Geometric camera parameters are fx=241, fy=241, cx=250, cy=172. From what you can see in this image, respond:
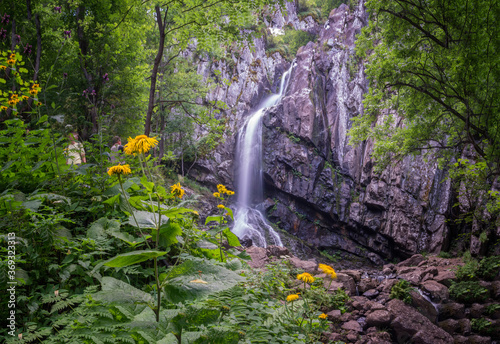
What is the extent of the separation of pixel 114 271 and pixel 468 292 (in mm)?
7366

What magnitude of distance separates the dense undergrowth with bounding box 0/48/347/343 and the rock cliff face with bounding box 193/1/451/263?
525 inches

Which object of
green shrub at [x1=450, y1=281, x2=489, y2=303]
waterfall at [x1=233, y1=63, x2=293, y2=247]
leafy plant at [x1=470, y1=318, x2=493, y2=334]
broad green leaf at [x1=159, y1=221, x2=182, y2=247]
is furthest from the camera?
waterfall at [x1=233, y1=63, x2=293, y2=247]

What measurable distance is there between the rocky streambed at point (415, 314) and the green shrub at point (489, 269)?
104 millimetres

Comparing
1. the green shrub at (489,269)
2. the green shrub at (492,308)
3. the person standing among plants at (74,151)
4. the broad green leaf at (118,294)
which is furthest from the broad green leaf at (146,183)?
the green shrub at (489,269)

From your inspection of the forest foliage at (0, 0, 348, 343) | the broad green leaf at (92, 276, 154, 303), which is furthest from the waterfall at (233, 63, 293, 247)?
the broad green leaf at (92, 276, 154, 303)

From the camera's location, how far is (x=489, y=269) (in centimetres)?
612

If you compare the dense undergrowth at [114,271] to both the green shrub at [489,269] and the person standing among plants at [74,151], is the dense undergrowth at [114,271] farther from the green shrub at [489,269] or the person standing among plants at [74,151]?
the green shrub at [489,269]

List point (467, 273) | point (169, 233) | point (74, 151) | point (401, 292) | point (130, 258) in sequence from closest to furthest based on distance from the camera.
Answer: point (130, 258)
point (169, 233)
point (74, 151)
point (401, 292)
point (467, 273)

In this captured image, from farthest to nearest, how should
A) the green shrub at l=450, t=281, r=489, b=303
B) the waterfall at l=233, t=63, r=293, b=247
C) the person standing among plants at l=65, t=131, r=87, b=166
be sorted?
the waterfall at l=233, t=63, r=293, b=247 < the green shrub at l=450, t=281, r=489, b=303 < the person standing among plants at l=65, t=131, r=87, b=166

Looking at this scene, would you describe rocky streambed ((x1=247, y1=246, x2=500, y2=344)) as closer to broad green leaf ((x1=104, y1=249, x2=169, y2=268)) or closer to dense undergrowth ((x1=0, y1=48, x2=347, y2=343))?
dense undergrowth ((x1=0, y1=48, x2=347, y2=343))

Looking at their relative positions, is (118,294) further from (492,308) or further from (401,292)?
(492,308)

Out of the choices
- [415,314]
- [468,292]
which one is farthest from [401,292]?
[468,292]

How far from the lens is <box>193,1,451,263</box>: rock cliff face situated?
1351 cm

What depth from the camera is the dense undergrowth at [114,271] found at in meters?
0.89
